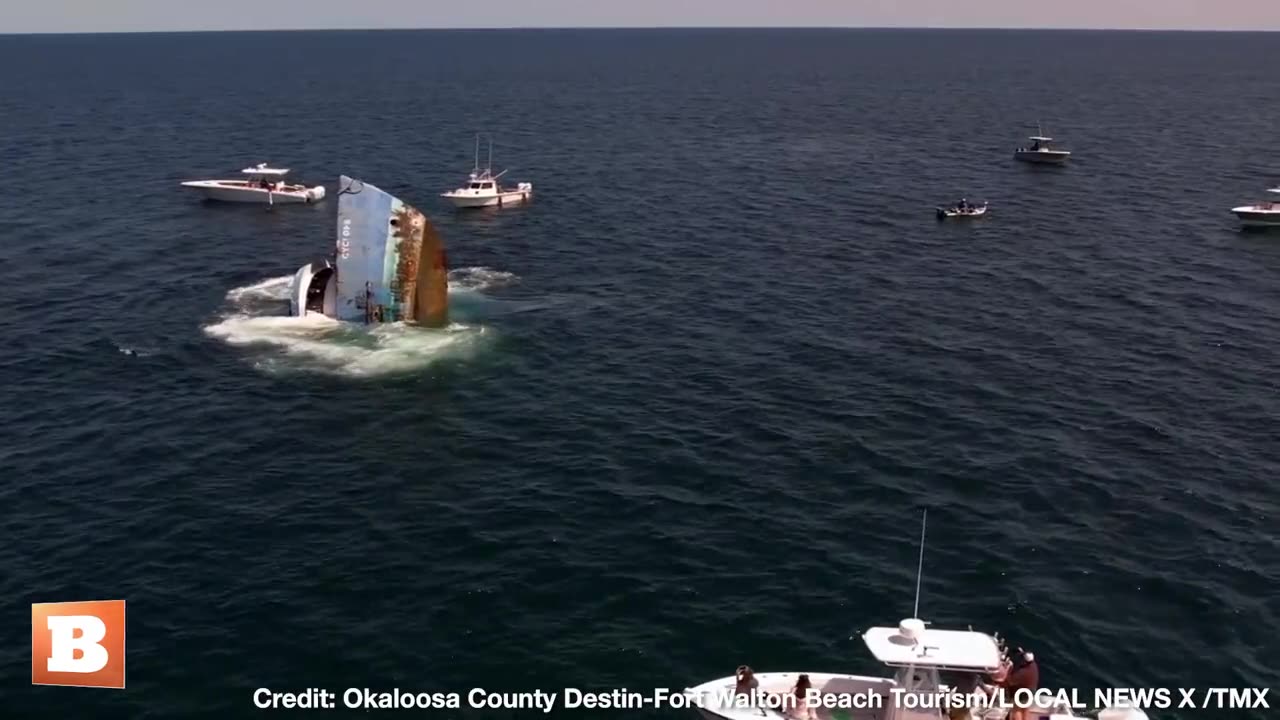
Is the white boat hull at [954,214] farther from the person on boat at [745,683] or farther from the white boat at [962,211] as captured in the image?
the person on boat at [745,683]

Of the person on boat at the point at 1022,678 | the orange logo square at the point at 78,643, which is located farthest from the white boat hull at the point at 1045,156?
the orange logo square at the point at 78,643

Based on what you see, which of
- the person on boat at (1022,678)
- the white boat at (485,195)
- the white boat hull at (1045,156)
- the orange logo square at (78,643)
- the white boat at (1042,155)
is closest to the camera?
the person on boat at (1022,678)

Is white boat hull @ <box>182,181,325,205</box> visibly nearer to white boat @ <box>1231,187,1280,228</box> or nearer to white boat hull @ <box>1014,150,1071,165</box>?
white boat hull @ <box>1014,150,1071,165</box>

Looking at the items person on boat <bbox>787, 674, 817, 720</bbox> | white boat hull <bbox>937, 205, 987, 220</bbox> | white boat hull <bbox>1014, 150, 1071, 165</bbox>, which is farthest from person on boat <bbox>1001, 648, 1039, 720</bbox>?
white boat hull <bbox>1014, 150, 1071, 165</bbox>

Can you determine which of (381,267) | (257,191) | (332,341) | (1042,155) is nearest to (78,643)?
(332,341)

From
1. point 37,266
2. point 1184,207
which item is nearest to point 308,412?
point 37,266

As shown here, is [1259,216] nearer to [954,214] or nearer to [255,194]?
[954,214]
